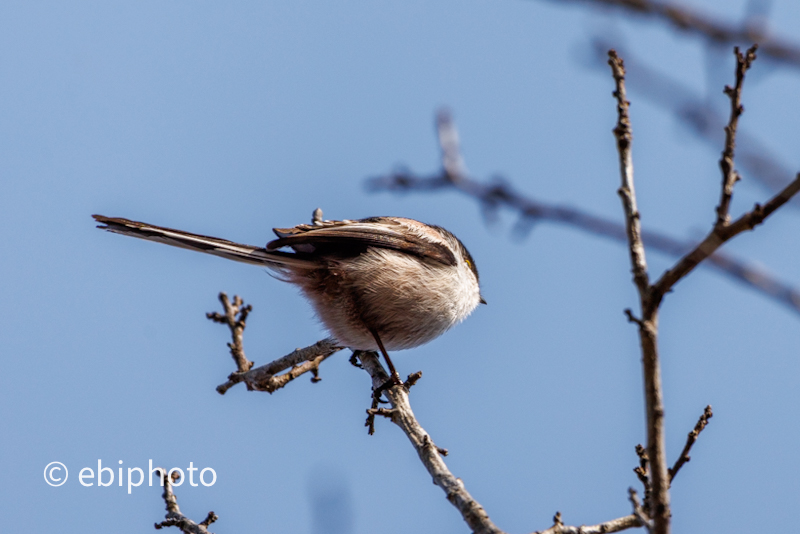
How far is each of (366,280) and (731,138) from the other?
337 centimetres

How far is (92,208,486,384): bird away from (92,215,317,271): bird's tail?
0.01 meters

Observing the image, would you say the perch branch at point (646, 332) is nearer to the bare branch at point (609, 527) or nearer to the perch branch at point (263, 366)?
the bare branch at point (609, 527)

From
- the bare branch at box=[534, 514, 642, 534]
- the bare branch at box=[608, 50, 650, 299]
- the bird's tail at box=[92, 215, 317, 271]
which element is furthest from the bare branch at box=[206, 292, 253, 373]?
the bare branch at box=[608, 50, 650, 299]

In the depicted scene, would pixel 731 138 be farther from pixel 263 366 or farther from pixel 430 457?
pixel 263 366

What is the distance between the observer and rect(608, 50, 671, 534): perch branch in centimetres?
246

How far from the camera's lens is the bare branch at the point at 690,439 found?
3309 mm

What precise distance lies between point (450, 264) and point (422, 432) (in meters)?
1.76

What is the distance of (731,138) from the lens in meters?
2.30

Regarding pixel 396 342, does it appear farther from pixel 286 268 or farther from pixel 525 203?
pixel 525 203

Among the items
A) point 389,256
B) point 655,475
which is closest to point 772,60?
point 655,475

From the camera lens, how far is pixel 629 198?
8.25ft

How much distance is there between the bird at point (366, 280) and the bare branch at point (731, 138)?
3.16 meters

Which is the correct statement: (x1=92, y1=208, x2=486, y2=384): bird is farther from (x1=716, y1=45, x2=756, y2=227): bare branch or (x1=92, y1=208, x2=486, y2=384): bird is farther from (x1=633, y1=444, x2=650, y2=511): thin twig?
(x1=716, y1=45, x2=756, y2=227): bare branch

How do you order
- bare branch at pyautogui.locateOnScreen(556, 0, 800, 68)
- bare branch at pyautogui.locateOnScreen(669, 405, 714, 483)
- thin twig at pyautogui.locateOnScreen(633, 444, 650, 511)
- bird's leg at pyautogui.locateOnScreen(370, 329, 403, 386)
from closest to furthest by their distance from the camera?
bare branch at pyautogui.locateOnScreen(556, 0, 800, 68) < bare branch at pyautogui.locateOnScreen(669, 405, 714, 483) < thin twig at pyautogui.locateOnScreen(633, 444, 650, 511) < bird's leg at pyautogui.locateOnScreen(370, 329, 403, 386)
